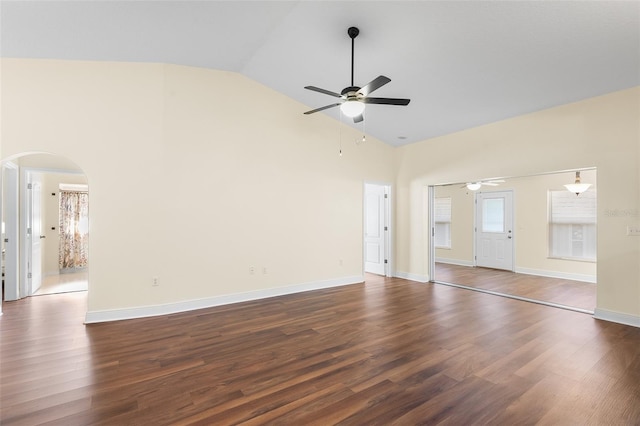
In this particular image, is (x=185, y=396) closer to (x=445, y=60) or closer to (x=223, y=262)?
(x=223, y=262)

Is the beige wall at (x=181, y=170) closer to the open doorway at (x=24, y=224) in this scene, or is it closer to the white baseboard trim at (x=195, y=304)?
the white baseboard trim at (x=195, y=304)

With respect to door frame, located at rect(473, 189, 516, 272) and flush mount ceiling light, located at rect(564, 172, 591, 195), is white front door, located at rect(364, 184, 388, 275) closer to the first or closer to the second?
door frame, located at rect(473, 189, 516, 272)

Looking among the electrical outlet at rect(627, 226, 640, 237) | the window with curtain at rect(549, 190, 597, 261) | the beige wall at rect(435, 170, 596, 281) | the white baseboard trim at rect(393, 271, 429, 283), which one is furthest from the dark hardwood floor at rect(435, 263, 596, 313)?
the electrical outlet at rect(627, 226, 640, 237)

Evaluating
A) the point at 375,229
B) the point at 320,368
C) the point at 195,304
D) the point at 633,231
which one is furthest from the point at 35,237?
the point at 633,231

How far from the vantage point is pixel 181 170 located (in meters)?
4.33

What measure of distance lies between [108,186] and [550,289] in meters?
7.47

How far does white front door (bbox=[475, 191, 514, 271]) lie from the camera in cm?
757

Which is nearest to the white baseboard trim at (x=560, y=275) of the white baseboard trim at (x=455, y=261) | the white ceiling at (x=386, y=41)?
the white baseboard trim at (x=455, y=261)

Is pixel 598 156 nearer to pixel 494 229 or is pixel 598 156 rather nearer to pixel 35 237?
pixel 494 229

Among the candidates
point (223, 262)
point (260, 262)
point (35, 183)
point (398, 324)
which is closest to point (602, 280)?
point (398, 324)

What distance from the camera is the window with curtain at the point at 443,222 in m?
8.95

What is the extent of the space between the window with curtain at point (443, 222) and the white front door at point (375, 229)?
9.18 feet

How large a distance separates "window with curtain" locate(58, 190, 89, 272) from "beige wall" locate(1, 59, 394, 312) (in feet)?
13.6

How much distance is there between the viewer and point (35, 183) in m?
5.18
